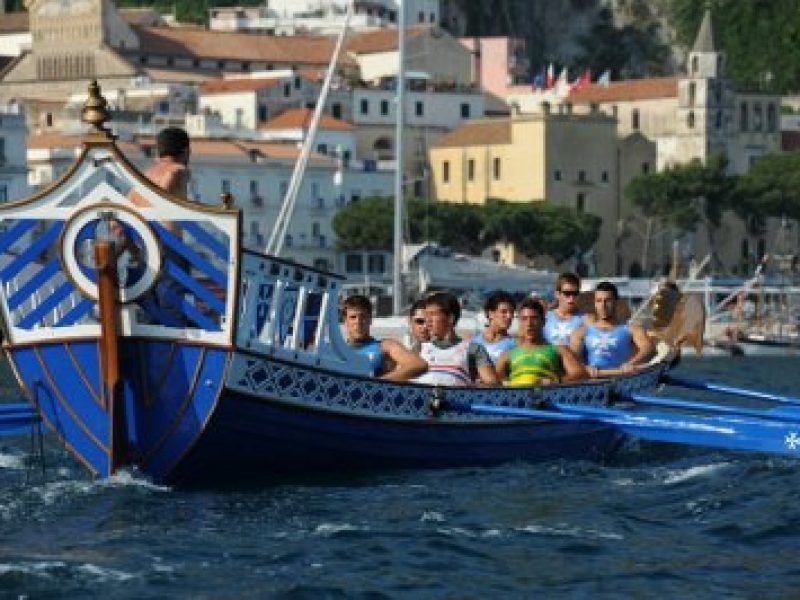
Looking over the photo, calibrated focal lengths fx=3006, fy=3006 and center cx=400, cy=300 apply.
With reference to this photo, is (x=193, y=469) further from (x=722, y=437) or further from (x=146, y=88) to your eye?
(x=146, y=88)

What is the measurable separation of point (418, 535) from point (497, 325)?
497 centimetres

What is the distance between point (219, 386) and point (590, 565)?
168 inches

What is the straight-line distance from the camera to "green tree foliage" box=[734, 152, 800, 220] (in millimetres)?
120812

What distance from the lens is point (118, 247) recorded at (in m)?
24.4

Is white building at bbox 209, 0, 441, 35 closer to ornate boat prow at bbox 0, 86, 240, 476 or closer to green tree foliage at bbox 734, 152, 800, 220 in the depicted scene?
green tree foliage at bbox 734, 152, 800, 220

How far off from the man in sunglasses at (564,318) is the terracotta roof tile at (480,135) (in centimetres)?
9119

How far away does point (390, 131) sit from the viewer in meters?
127

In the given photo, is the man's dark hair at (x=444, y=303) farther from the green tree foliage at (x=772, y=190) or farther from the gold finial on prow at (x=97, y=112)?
the green tree foliage at (x=772, y=190)

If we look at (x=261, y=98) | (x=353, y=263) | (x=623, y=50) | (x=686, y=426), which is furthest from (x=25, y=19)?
(x=686, y=426)

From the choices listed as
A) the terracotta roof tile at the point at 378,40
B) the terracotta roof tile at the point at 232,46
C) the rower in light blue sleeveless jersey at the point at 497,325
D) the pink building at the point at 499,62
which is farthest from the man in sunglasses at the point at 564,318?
the pink building at the point at 499,62

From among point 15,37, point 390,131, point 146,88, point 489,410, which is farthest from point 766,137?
point 489,410

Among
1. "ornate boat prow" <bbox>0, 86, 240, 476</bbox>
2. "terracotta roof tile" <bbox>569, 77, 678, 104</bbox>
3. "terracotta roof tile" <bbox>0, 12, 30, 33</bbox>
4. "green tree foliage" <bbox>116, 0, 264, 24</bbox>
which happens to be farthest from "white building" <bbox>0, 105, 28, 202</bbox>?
"ornate boat prow" <bbox>0, 86, 240, 476</bbox>

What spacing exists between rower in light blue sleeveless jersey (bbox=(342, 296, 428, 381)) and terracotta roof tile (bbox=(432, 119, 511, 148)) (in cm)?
9408

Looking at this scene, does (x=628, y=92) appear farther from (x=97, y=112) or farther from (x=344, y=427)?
(x=97, y=112)
